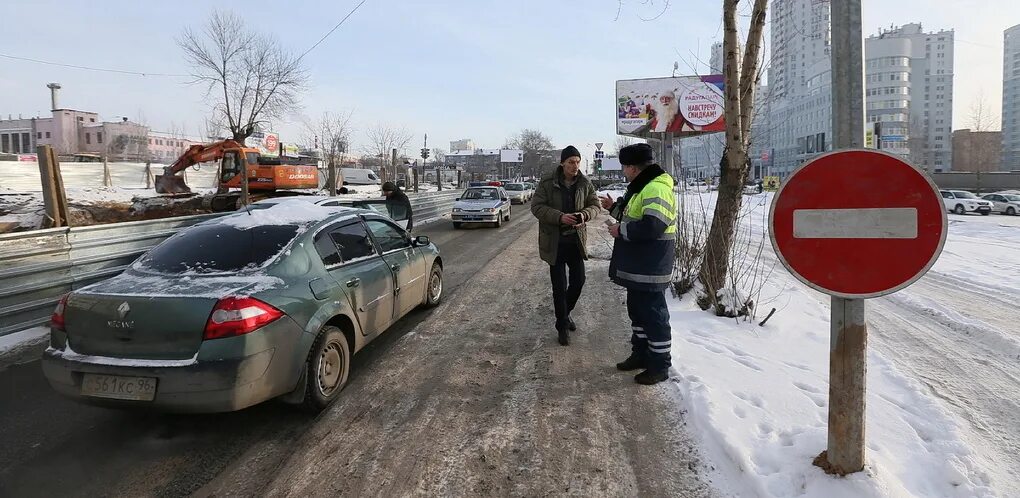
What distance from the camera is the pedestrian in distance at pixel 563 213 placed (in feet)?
16.0

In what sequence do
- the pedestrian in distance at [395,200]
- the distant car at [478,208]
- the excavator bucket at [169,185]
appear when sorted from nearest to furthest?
the pedestrian in distance at [395,200] < the distant car at [478,208] < the excavator bucket at [169,185]

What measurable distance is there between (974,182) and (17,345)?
2611 inches

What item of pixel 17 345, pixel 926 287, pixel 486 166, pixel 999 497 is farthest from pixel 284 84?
pixel 486 166

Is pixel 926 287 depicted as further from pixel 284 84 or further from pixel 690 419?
pixel 284 84

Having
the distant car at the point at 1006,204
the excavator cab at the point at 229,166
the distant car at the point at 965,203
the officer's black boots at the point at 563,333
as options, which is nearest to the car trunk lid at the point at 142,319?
the officer's black boots at the point at 563,333

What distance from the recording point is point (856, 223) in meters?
2.26

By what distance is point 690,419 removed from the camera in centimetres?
347

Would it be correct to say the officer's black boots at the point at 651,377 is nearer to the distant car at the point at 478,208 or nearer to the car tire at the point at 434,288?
the car tire at the point at 434,288

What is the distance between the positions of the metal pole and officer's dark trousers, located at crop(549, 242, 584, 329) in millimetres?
2698

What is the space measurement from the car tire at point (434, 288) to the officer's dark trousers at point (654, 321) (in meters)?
2.86

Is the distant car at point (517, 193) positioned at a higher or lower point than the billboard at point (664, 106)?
lower

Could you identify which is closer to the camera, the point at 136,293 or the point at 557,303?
the point at 136,293

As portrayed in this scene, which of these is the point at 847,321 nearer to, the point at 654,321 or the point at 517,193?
the point at 654,321

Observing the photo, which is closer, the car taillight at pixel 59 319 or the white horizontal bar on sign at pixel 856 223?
the white horizontal bar on sign at pixel 856 223
